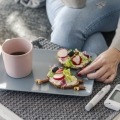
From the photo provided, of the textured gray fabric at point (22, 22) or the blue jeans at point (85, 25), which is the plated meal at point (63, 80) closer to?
the blue jeans at point (85, 25)

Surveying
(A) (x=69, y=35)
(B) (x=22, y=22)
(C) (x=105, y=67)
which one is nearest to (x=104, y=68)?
(C) (x=105, y=67)

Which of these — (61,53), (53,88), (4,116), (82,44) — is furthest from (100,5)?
(4,116)

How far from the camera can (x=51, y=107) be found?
0.76 meters

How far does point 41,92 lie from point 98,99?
0.45 feet

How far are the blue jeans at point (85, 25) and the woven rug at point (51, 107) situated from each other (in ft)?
0.81

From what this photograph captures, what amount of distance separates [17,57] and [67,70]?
0.13 meters

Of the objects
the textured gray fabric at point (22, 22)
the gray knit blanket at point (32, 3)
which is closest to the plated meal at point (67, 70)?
the textured gray fabric at point (22, 22)

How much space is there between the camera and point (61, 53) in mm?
869

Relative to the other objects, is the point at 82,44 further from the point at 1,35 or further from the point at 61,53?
the point at 1,35

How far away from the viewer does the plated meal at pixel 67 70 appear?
0.79 m

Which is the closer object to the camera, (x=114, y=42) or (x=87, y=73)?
(x=87, y=73)

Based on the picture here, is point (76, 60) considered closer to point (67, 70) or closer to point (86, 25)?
point (67, 70)

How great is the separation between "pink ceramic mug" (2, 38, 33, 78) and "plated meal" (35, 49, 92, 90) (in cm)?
5

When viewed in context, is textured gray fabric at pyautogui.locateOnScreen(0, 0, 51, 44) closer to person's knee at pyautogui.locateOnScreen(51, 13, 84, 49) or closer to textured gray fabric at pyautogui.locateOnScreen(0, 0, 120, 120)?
person's knee at pyautogui.locateOnScreen(51, 13, 84, 49)
